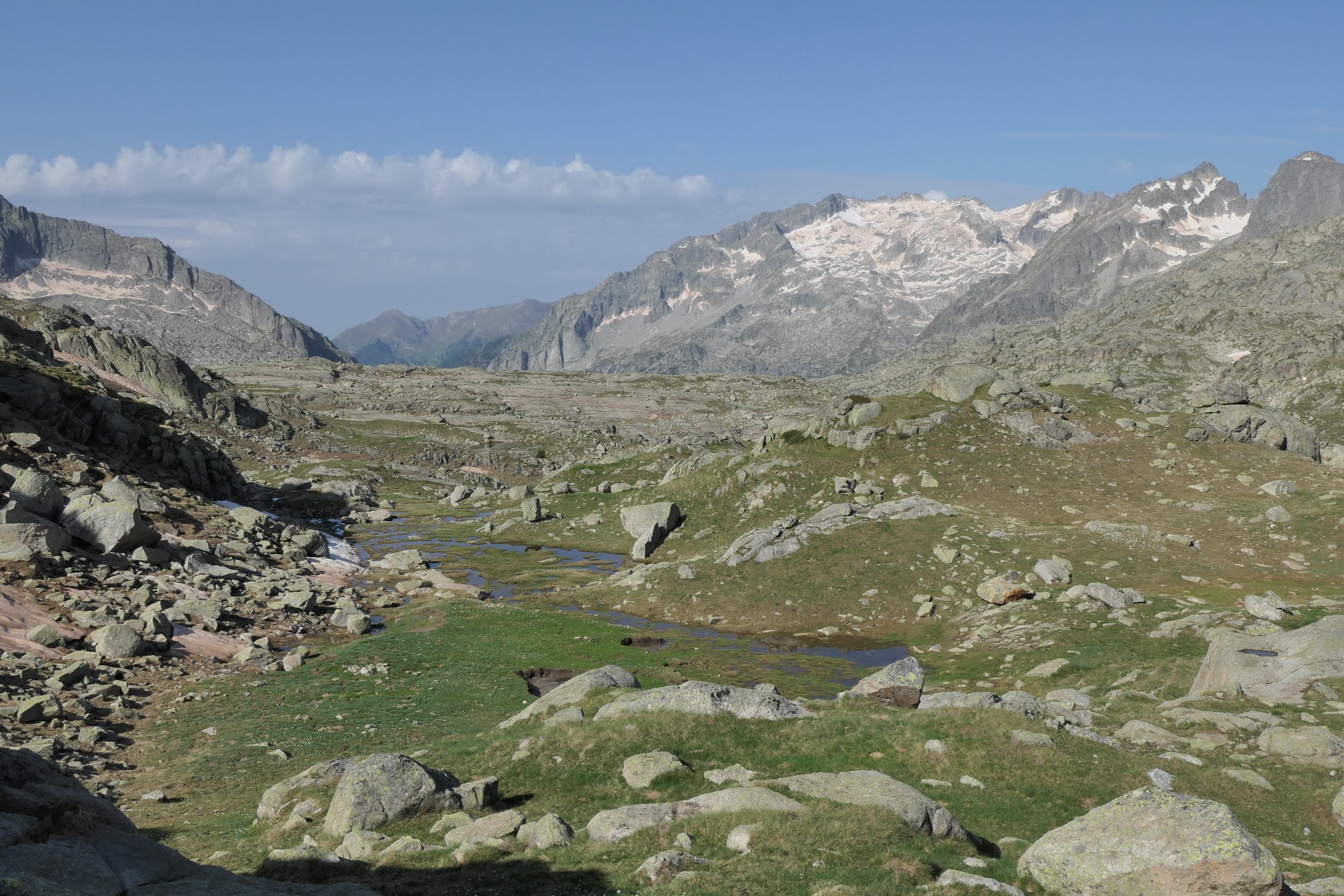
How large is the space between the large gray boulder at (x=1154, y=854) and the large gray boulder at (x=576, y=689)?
21192 mm

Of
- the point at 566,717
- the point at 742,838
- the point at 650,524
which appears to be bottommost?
the point at 650,524

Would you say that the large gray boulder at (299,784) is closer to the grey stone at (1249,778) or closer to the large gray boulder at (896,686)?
the large gray boulder at (896,686)

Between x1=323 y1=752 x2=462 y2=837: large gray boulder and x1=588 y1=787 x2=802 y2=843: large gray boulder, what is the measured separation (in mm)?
5374

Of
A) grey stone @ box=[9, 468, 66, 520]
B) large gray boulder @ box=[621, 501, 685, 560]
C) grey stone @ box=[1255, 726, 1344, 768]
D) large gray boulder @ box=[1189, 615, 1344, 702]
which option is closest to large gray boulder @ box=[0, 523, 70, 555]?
grey stone @ box=[9, 468, 66, 520]

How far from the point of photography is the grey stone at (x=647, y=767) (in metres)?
26.8

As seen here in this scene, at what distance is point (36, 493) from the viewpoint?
53375 mm

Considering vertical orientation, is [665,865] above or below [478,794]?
above

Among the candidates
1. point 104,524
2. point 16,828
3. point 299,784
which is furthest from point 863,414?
point 16,828

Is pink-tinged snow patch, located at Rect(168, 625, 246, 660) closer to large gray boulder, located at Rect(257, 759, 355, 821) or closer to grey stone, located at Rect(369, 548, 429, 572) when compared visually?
large gray boulder, located at Rect(257, 759, 355, 821)

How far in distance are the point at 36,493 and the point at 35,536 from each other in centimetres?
572

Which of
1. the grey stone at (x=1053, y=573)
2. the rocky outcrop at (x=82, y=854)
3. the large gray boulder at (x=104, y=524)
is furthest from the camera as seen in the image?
the grey stone at (x=1053, y=573)

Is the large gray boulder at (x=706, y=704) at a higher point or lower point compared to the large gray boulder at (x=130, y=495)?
lower

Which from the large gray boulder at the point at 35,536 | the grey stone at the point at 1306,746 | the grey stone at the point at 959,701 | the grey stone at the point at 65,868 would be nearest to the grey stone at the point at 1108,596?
the grey stone at the point at 1306,746

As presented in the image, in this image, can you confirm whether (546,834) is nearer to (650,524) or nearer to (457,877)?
(457,877)
